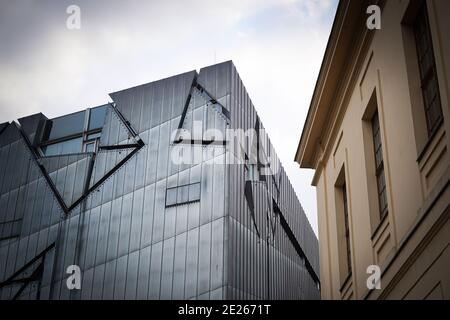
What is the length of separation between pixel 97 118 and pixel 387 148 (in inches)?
1087

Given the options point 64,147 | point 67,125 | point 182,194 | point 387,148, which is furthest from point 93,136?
point 387,148

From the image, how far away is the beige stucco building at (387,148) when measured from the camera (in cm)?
1023

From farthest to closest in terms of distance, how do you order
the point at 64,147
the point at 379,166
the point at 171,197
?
the point at 64,147 < the point at 171,197 < the point at 379,166

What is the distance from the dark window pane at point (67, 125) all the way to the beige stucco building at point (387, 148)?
73.9ft

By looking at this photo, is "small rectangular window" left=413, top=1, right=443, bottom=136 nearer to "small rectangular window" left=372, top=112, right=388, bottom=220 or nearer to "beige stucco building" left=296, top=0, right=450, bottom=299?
"beige stucco building" left=296, top=0, right=450, bottom=299

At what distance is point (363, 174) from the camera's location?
15195mm

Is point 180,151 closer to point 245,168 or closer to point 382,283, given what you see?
point 245,168

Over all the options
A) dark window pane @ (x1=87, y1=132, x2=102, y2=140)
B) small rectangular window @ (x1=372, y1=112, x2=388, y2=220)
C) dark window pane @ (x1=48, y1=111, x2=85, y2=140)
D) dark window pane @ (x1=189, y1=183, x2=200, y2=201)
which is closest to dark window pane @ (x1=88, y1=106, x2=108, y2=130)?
dark window pane @ (x1=87, y1=132, x2=102, y2=140)

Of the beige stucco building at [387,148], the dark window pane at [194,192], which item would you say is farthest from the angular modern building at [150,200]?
the beige stucco building at [387,148]

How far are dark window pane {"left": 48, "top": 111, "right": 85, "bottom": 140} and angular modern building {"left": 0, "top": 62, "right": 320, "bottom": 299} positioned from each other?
0.09 m

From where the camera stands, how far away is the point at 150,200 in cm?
3347

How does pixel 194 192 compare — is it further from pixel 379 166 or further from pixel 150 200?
pixel 379 166
